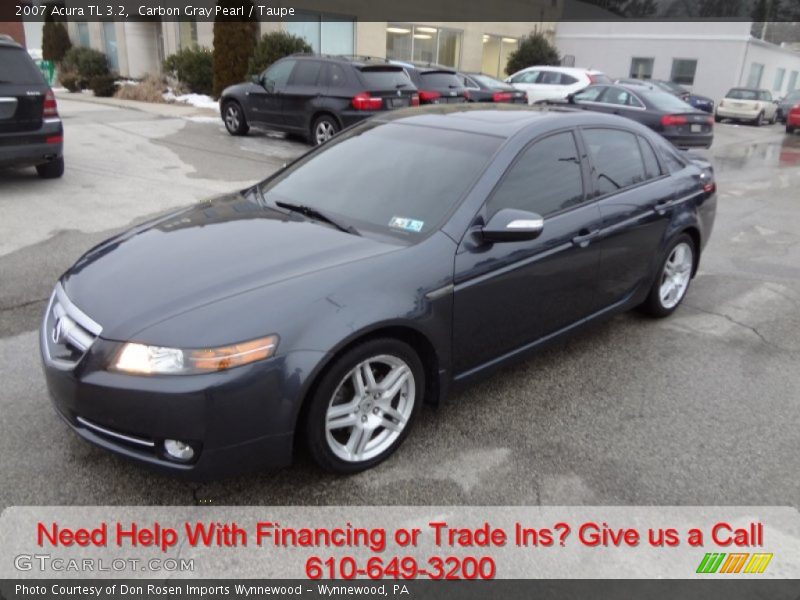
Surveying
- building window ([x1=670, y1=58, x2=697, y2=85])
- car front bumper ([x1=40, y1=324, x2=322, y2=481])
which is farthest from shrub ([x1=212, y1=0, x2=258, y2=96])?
building window ([x1=670, y1=58, x2=697, y2=85])

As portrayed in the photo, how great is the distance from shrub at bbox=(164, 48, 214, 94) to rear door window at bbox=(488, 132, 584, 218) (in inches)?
723

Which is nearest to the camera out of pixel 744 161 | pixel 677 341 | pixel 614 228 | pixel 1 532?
pixel 1 532

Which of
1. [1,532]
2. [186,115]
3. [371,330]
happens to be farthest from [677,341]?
[186,115]

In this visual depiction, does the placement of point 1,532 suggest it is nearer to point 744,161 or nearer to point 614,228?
point 614,228

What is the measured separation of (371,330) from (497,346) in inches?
37.0

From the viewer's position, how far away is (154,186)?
864cm

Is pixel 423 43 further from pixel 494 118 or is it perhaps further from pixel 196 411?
pixel 196 411

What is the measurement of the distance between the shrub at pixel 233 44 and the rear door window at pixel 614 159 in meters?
15.9

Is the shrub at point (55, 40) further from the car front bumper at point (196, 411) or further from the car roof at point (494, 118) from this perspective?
the car front bumper at point (196, 411)

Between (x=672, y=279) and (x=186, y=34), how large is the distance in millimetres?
23397

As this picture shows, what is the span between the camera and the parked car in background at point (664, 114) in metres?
14.2

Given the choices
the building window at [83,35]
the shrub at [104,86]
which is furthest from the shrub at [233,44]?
the building window at [83,35]

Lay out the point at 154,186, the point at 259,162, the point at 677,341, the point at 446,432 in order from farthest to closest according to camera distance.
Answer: the point at 259,162 < the point at 154,186 < the point at 677,341 < the point at 446,432

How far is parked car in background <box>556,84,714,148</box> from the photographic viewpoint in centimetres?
1419
